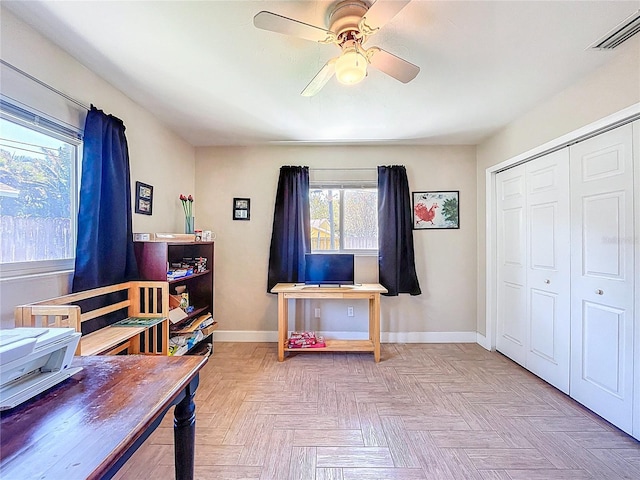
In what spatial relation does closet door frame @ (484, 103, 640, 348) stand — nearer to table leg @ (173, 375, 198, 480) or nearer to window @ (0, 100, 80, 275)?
table leg @ (173, 375, 198, 480)

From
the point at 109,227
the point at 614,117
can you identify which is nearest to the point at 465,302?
the point at 614,117

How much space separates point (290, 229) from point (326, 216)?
491 millimetres

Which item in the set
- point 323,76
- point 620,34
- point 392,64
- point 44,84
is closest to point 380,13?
point 392,64

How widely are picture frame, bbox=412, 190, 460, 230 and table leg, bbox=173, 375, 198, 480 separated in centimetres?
305

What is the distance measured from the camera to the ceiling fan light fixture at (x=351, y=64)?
1.45 meters

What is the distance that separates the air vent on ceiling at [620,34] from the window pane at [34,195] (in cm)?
335

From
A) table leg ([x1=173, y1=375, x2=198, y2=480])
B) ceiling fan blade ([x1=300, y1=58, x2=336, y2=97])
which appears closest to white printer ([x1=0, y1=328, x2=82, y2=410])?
table leg ([x1=173, y1=375, x2=198, y2=480])

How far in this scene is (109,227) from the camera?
6.83ft

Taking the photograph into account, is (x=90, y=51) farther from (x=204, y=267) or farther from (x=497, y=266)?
(x=497, y=266)

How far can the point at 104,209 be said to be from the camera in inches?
81.5

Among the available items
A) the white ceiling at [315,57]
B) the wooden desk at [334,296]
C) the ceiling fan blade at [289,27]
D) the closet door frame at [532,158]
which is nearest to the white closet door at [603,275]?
the closet door frame at [532,158]

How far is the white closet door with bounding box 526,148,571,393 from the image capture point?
7.74 ft

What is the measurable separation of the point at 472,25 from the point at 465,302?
296 centimetres

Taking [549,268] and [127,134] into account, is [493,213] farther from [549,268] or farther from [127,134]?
[127,134]
